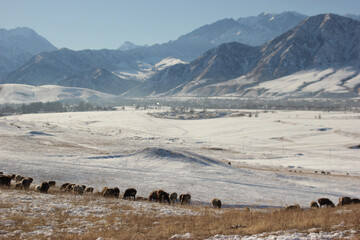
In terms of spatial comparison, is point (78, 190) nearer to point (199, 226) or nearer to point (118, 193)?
point (118, 193)

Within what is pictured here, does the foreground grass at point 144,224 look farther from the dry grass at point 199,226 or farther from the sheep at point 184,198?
the sheep at point 184,198

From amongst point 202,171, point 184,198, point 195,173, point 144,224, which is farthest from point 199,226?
point 202,171

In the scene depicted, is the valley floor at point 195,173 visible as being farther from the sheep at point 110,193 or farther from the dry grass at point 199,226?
the sheep at point 110,193

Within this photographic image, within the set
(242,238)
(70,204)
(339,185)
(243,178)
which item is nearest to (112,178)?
(70,204)

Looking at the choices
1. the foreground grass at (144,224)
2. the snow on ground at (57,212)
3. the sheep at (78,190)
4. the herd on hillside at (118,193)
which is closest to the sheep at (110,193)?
the herd on hillside at (118,193)

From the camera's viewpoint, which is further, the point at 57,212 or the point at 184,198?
the point at 184,198

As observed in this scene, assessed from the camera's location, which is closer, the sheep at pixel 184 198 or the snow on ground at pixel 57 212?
the snow on ground at pixel 57 212

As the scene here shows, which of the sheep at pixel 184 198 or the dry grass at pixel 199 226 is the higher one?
the dry grass at pixel 199 226

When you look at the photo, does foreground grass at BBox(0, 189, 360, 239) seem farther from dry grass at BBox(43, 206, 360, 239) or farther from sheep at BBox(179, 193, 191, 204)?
sheep at BBox(179, 193, 191, 204)

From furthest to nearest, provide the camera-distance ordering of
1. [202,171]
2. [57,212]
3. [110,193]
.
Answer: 1. [202,171]
2. [110,193]
3. [57,212]

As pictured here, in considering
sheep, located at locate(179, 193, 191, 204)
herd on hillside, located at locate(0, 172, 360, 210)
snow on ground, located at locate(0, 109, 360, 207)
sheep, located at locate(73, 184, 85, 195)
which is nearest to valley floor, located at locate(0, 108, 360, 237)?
snow on ground, located at locate(0, 109, 360, 207)

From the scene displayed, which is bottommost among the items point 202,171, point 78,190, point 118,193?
point 202,171

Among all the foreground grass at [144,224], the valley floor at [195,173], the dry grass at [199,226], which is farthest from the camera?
the valley floor at [195,173]

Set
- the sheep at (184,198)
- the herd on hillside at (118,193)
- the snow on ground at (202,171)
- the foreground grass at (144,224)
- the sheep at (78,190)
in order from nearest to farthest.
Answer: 1. the foreground grass at (144,224)
2. the herd on hillside at (118,193)
3. the sheep at (78,190)
4. the sheep at (184,198)
5. the snow on ground at (202,171)
